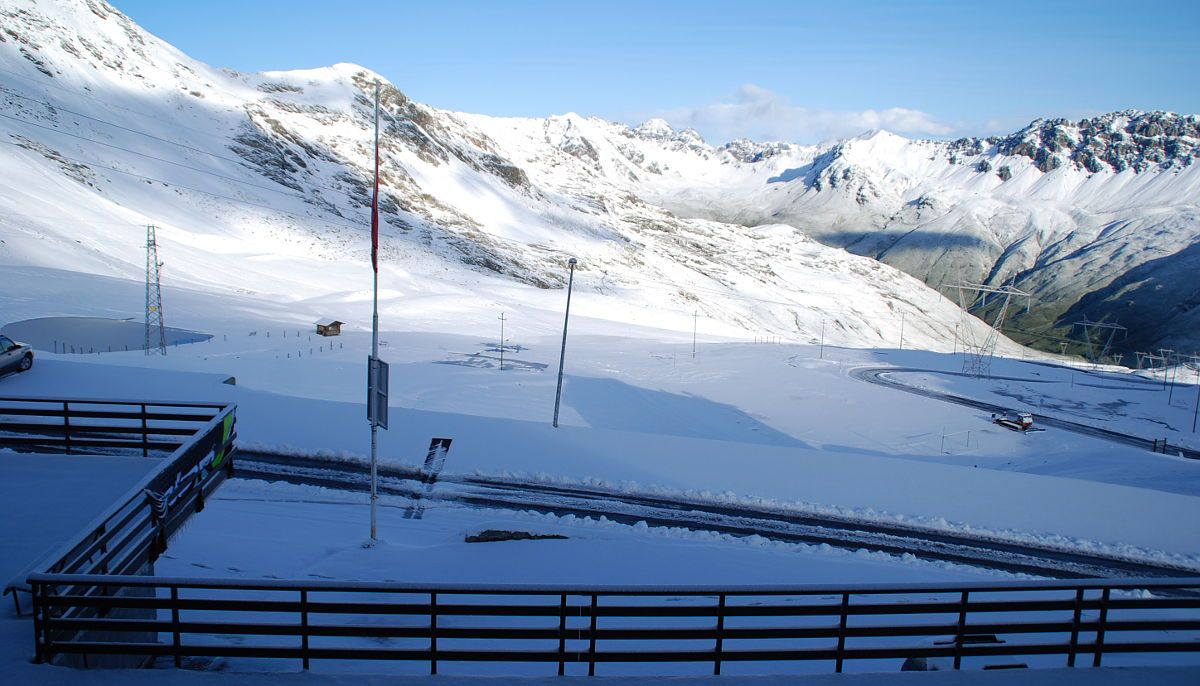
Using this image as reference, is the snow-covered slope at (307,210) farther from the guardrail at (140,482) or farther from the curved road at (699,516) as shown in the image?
the guardrail at (140,482)

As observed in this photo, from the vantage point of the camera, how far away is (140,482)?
9078 mm

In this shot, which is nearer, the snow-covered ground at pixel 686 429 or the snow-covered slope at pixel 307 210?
the snow-covered ground at pixel 686 429

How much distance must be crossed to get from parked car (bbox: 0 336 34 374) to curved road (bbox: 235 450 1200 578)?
7.21 meters

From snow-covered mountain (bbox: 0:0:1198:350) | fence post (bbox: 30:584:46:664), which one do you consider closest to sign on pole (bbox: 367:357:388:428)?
fence post (bbox: 30:584:46:664)

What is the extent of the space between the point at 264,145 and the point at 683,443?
5172 inches

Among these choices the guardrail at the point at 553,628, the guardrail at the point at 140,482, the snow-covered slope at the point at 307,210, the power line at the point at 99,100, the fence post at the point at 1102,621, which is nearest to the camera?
the guardrail at the point at 553,628

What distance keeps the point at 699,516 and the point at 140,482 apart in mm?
13864

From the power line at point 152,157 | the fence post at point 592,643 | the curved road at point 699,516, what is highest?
the power line at point 152,157

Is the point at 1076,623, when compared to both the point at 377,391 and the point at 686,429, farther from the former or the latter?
the point at 686,429

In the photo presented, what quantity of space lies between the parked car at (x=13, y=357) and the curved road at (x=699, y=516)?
7206mm

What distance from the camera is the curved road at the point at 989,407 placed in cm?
4478

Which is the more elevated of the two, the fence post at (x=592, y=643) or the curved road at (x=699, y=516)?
the fence post at (x=592, y=643)

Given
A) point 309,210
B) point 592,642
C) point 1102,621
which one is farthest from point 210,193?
point 1102,621

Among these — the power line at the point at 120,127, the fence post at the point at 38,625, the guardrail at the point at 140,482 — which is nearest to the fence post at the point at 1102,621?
the fence post at the point at 38,625
